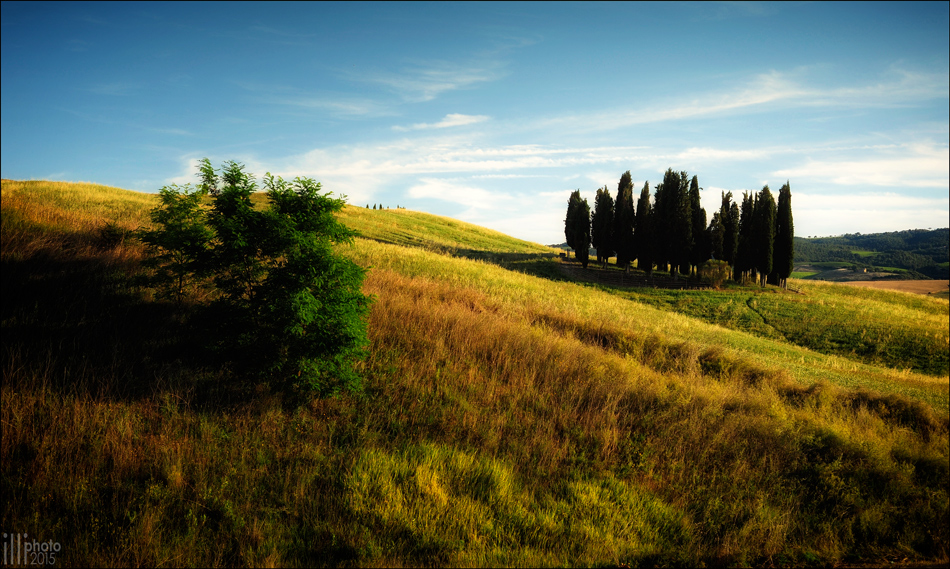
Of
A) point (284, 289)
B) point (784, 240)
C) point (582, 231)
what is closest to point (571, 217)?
point (582, 231)

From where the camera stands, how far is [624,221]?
4506 cm

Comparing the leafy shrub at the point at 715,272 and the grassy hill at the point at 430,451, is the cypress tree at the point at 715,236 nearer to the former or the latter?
the leafy shrub at the point at 715,272

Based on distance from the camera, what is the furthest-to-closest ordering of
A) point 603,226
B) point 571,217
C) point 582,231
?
point 571,217 → point 582,231 → point 603,226

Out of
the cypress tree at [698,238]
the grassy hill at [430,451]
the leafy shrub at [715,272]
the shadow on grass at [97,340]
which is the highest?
the cypress tree at [698,238]

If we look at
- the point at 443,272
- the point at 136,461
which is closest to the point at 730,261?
the point at 443,272

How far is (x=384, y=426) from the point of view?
20.7 feet

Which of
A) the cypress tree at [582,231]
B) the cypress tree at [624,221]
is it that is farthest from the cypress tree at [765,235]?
the cypress tree at [582,231]

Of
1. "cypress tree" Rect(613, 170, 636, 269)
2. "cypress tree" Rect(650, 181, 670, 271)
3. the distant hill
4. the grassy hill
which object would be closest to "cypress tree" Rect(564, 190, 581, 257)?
"cypress tree" Rect(613, 170, 636, 269)

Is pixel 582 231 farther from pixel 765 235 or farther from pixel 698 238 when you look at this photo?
pixel 765 235

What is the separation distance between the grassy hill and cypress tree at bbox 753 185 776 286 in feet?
114

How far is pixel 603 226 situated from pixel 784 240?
17.6 metres

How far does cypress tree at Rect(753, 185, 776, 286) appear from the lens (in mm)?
39688

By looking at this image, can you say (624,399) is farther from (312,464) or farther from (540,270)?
(540,270)

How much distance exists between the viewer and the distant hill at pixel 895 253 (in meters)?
102
